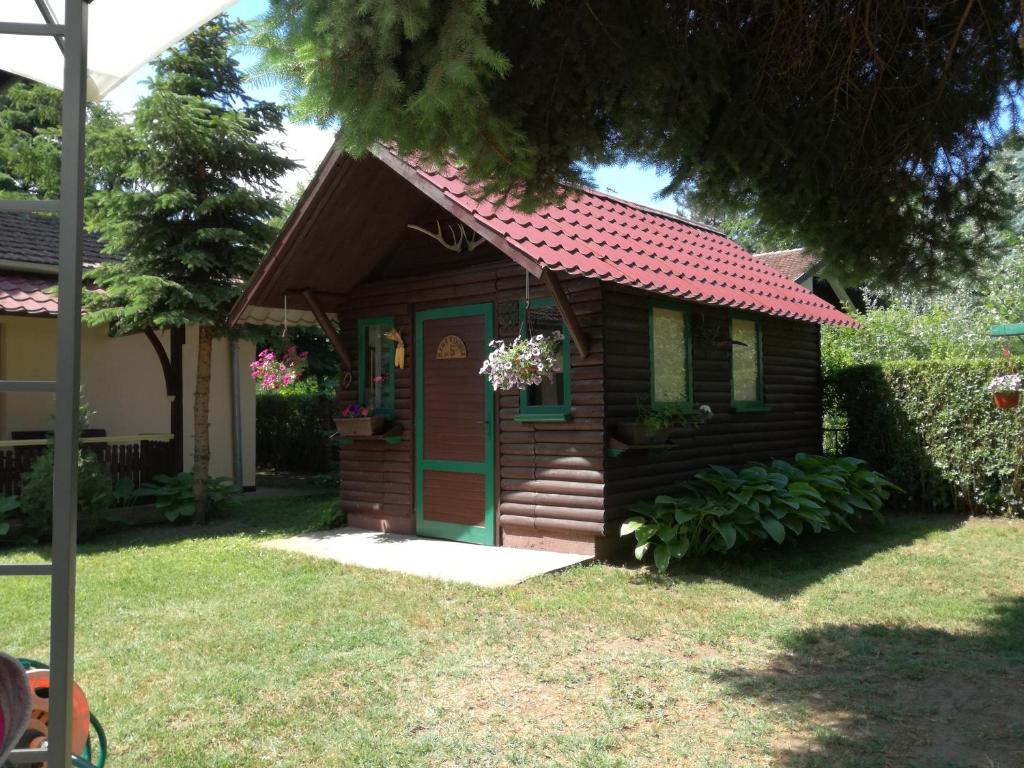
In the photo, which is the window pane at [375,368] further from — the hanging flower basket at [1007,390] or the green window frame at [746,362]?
the hanging flower basket at [1007,390]

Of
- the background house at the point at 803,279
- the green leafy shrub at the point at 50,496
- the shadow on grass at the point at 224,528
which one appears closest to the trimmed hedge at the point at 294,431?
the shadow on grass at the point at 224,528

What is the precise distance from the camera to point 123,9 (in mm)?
2729

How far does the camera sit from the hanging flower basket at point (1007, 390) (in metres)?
8.43

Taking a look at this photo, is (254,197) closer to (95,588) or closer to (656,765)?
(95,588)

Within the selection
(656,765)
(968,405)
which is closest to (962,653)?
(656,765)

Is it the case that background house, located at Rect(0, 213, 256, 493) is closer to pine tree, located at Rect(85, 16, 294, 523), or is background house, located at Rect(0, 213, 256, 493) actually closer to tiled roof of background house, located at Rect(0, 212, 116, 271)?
tiled roof of background house, located at Rect(0, 212, 116, 271)

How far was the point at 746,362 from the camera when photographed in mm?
9695

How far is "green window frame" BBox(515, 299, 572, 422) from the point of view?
24.8 feet

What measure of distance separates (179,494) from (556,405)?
5.58 metres

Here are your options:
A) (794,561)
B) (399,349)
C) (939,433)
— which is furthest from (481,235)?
(939,433)

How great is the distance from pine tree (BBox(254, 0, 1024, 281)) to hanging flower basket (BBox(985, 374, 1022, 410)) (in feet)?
13.3

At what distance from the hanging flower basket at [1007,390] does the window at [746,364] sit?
2463mm

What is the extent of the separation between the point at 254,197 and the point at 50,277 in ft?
11.6

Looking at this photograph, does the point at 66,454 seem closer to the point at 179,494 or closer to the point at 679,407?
the point at 679,407
